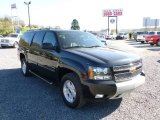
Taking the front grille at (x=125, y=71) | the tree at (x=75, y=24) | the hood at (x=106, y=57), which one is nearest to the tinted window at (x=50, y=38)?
the hood at (x=106, y=57)

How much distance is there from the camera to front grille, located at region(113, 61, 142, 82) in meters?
4.67

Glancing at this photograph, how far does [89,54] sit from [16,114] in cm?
199

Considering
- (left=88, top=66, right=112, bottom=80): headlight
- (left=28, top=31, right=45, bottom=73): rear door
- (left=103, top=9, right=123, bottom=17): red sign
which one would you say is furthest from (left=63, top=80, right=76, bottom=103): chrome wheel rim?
(left=103, top=9, right=123, bottom=17): red sign

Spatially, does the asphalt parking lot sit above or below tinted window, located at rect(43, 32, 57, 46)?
below

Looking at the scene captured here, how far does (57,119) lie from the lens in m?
4.58

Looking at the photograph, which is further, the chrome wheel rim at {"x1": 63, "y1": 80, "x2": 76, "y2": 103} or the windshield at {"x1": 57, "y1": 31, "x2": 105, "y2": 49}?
the windshield at {"x1": 57, "y1": 31, "x2": 105, "y2": 49}

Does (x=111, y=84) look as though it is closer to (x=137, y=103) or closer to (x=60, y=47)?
(x=137, y=103)

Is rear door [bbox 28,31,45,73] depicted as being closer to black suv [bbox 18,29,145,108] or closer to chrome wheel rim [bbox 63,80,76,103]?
black suv [bbox 18,29,145,108]

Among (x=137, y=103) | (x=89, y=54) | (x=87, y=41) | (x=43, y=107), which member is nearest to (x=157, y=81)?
(x=137, y=103)

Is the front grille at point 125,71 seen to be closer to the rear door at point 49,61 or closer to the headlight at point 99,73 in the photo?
the headlight at point 99,73

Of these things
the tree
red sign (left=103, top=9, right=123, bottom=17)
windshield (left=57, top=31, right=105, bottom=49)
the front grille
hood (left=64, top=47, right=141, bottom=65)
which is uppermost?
red sign (left=103, top=9, right=123, bottom=17)

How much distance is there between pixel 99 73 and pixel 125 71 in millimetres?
584

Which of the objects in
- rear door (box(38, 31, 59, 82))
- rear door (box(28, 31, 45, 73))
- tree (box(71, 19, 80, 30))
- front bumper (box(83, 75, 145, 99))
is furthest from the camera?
tree (box(71, 19, 80, 30))

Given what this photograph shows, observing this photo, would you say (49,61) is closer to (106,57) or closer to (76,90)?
(76,90)
